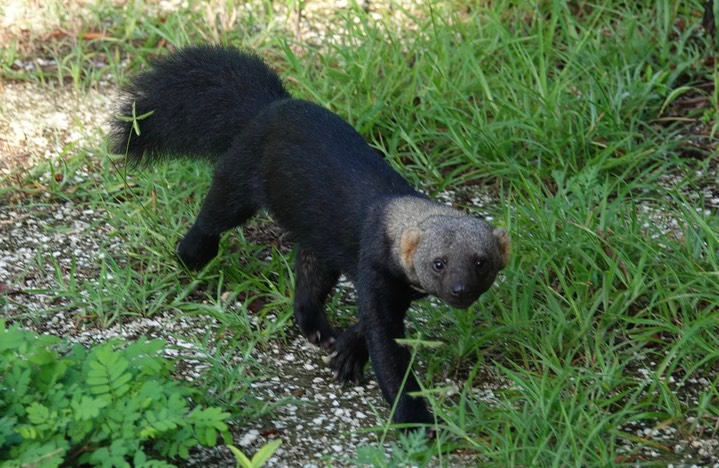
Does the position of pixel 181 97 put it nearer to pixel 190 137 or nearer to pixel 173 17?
pixel 190 137

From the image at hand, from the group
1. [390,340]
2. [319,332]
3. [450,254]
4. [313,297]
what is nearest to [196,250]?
[313,297]

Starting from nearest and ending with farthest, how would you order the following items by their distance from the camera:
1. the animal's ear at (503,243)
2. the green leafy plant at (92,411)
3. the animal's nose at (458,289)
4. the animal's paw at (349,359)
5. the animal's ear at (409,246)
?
the green leafy plant at (92,411)
the animal's nose at (458,289)
the animal's ear at (409,246)
the animal's ear at (503,243)
the animal's paw at (349,359)

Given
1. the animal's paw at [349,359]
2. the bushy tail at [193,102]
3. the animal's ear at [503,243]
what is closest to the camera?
the animal's ear at [503,243]

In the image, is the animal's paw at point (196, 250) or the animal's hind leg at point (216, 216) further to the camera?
the animal's paw at point (196, 250)

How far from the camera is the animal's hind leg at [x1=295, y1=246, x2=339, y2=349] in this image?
4.74 meters

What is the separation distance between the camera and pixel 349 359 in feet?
14.7

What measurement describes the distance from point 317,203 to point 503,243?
0.88 m

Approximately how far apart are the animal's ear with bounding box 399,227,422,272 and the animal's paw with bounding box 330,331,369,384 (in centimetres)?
53

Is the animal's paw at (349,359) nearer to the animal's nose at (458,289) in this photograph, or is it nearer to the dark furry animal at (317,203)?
the dark furry animal at (317,203)

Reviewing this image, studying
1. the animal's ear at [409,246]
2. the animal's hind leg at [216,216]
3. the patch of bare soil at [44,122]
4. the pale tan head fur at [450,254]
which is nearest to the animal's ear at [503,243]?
the pale tan head fur at [450,254]

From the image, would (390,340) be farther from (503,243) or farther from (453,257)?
(503,243)

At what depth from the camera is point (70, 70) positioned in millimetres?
6543

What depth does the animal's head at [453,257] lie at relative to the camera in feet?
12.9

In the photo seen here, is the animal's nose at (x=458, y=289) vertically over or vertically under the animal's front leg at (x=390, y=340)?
over
